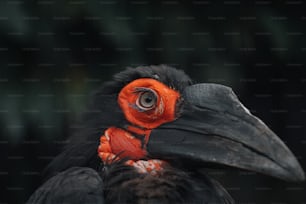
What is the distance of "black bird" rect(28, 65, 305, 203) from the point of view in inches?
63.5

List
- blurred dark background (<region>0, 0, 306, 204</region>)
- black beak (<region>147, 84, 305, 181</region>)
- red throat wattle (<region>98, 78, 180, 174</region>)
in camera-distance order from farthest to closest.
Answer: blurred dark background (<region>0, 0, 306, 204</region>) → red throat wattle (<region>98, 78, 180, 174</region>) → black beak (<region>147, 84, 305, 181</region>)

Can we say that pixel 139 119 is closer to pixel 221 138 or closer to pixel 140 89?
pixel 140 89

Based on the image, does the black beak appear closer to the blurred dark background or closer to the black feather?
the black feather

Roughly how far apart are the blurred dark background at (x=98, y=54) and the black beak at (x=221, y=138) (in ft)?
1.47

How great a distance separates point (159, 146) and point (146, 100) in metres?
0.12

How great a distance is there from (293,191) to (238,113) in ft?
3.26

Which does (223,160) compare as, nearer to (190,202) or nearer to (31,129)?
(190,202)

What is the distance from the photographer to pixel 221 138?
5.38 ft

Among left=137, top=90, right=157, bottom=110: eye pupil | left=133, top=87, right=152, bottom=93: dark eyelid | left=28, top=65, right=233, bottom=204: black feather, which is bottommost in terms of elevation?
left=28, top=65, right=233, bottom=204: black feather

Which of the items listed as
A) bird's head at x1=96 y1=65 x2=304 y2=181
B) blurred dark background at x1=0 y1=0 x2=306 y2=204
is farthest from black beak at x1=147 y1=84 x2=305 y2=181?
blurred dark background at x1=0 y1=0 x2=306 y2=204

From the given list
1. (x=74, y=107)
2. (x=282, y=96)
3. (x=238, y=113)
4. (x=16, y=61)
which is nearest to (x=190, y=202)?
(x=238, y=113)

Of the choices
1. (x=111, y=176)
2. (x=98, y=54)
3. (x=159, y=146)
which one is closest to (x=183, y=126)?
(x=159, y=146)

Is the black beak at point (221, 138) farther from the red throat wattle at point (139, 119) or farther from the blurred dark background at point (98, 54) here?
the blurred dark background at point (98, 54)

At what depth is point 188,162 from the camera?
5.51 feet
